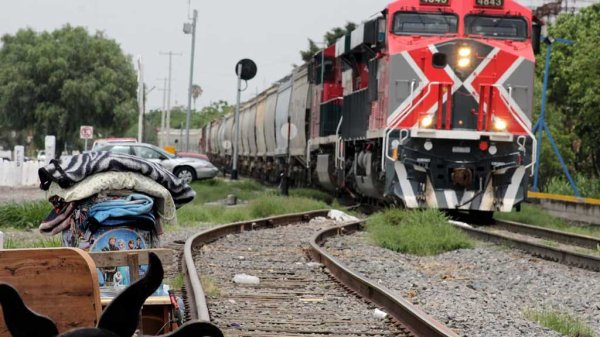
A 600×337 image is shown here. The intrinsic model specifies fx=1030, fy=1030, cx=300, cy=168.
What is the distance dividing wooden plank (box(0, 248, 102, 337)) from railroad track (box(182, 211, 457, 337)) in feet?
9.28

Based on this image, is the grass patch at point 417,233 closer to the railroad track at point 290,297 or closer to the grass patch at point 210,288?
the railroad track at point 290,297

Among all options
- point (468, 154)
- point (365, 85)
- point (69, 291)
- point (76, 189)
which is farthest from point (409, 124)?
point (69, 291)

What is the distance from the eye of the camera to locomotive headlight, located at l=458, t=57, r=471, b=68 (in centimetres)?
1738

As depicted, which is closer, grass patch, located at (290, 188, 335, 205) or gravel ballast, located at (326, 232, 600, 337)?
gravel ballast, located at (326, 232, 600, 337)

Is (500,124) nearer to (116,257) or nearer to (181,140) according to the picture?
(116,257)

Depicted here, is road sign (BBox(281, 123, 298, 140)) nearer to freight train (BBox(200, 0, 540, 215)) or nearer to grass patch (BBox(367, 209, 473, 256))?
freight train (BBox(200, 0, 540, 215))

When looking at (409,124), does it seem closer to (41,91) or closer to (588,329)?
(588,329)

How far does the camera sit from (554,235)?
1673 centimetres

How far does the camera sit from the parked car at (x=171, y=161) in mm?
27670

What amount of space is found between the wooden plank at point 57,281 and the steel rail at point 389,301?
2.92 meters

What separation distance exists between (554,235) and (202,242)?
610 centimetres

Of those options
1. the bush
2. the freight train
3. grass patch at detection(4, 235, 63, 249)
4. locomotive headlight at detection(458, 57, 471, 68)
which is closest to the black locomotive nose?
the freight train

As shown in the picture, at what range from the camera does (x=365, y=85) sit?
1941 cm

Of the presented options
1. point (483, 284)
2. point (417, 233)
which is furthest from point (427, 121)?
point (483, 284)
